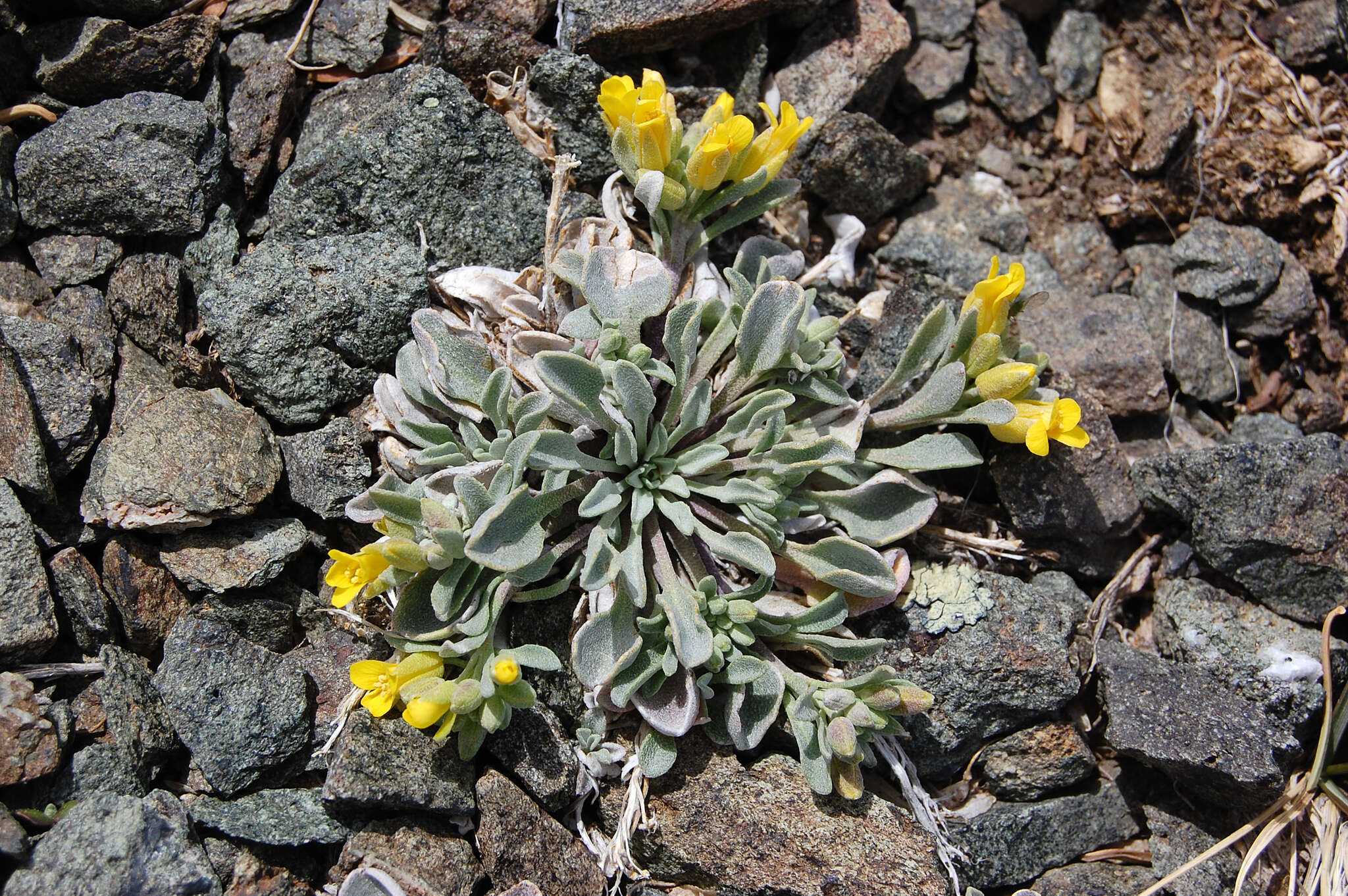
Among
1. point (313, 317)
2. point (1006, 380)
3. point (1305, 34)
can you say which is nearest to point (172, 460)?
point (313, 317)

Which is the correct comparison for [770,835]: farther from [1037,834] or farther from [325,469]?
[325,469]

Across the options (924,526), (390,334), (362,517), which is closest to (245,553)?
(362,517)

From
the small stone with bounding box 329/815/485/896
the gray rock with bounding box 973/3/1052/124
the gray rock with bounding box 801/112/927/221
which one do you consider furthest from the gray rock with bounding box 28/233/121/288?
the gray rock with bounding box 973/3/1052/124

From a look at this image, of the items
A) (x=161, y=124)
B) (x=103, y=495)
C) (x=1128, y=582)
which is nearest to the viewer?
(x=103, y=495)

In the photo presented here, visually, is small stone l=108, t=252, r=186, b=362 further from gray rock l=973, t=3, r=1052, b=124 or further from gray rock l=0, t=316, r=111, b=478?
gray rock l=973, t=3, r=1052, b=124

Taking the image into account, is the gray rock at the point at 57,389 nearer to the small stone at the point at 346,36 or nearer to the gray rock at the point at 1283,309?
the small stone at the point at 346,36

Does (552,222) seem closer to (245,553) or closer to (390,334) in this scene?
(390,334)
